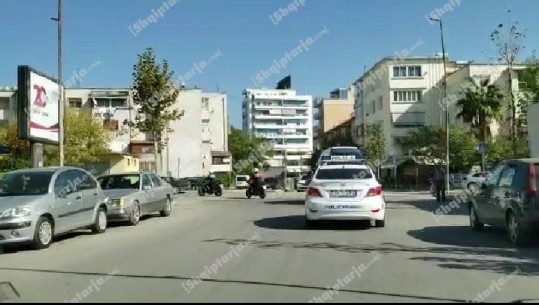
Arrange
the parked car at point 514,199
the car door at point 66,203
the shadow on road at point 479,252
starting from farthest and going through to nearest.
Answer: the car door at point 66,203, the parked car at point 514,199, the shadow on road at point 479,252

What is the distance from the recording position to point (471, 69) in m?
67.6

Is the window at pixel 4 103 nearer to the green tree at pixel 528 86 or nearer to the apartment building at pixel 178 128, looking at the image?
the apartment building at pixel 178 128

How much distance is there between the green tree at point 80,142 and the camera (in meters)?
41.2

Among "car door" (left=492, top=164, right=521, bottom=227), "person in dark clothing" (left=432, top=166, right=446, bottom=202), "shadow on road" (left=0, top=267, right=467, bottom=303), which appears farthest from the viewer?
"person in dark clothing" (left=432, top=166, right=446, bottom=202)

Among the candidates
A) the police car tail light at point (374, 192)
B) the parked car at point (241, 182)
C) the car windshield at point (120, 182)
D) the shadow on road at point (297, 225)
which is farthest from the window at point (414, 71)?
the police car tail light at point (374, 192)

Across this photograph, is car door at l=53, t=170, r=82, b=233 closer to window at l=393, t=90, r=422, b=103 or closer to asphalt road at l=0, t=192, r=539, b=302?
asphalt road at l=0, t=192, r=539, b=302

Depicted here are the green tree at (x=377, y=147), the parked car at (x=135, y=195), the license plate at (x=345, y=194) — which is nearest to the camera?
the license plate at (x=345, y=194)

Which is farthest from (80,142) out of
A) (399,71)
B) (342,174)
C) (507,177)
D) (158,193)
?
(399,71)

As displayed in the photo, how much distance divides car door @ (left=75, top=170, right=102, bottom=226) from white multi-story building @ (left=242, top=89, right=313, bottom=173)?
144 m

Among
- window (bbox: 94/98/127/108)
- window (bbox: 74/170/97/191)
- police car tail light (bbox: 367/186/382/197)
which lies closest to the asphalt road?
police car tail light (bbox: 367/186/382/197)

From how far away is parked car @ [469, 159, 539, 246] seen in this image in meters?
12.0

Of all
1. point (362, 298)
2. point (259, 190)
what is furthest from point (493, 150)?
point (362, 298)

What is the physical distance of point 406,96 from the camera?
71000mm

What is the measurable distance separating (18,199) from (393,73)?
203ft
